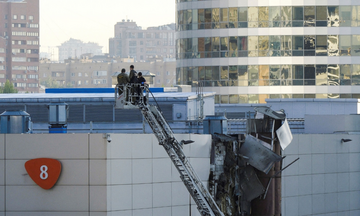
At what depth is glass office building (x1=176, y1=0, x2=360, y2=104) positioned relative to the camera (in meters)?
64.4

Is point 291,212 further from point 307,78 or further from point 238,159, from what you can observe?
point 307,78

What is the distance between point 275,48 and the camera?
213 ft

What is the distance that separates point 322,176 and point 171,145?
11.0 m

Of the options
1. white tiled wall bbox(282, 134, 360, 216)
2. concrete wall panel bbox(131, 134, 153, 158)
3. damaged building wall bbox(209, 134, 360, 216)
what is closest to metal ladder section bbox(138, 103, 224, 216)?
concrete wall panel bbox(131, 134, 153, 158)

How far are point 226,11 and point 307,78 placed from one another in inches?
445

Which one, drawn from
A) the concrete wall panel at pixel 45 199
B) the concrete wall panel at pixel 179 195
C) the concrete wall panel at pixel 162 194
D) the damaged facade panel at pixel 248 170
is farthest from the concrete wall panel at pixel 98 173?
the damaged facade panel at pixel 248 170

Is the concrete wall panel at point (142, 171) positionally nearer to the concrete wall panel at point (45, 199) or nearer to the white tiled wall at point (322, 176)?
the concrete wall panel at point (45, 199)

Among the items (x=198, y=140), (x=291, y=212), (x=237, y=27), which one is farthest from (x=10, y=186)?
(x=237, y=27)

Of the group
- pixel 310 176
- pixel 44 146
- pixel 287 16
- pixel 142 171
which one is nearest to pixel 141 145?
pixel 142 171

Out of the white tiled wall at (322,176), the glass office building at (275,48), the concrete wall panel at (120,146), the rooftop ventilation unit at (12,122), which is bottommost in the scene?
the white tiled wall at (322,176)

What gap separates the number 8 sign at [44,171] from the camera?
68.9ft

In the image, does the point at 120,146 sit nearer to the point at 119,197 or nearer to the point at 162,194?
the point at 119,197

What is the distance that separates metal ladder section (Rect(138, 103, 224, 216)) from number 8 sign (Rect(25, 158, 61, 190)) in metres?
3.62

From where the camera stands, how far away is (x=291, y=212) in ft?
91.2
